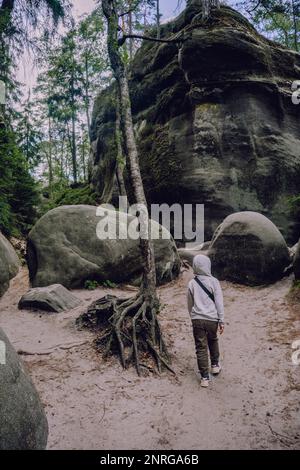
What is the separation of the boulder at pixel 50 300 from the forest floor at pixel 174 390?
363 millimetres

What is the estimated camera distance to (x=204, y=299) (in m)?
5.41

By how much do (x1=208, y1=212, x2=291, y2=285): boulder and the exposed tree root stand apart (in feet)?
13.0

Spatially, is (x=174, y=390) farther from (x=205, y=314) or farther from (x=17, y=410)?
(x=17, y=410)

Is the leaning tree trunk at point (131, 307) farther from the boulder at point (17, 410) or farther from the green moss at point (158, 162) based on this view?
the green moss at point (158, 162)

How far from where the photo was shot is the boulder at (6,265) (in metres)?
9.73

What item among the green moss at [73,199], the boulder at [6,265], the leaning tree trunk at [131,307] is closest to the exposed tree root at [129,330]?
the leaning tree trunk at [131,307]

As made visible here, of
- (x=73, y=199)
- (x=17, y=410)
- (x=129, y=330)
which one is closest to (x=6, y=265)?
(x=129, y=330)

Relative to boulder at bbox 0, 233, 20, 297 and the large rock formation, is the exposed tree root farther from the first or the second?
the large rock formation

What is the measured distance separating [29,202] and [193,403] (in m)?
12.6

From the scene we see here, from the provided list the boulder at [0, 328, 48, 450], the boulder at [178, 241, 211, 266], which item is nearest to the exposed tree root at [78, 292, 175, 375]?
the boulder at [0, 328, 48, 450]

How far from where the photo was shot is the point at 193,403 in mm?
4699

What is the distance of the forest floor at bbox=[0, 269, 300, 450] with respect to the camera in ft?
13.0

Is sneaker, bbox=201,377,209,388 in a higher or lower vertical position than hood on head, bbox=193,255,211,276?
lower
